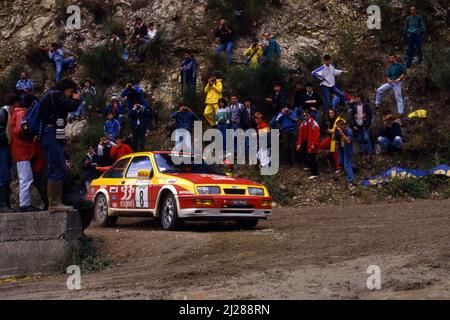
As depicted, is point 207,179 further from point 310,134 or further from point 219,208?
point 310,134

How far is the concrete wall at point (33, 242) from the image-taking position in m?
10.9

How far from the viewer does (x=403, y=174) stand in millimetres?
18312

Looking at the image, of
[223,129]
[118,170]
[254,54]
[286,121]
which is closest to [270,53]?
[254,54]

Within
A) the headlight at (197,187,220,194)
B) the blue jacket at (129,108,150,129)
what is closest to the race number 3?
the headlight at (197,187,220,194)

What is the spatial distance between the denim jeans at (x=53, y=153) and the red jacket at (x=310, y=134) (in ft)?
30.0

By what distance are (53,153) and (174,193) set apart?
283cm

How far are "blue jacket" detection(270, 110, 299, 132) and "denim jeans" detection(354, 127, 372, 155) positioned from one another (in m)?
1.62

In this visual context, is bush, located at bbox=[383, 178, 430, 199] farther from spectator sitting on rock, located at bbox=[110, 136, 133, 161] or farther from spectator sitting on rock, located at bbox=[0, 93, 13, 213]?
spectator sitting on rock, located at bbox=[0, 93, 13, 213]

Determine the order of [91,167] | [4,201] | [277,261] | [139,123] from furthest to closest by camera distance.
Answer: [139,123] → [91,167] → [4,201] → [277,261]

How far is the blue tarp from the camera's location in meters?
18.2

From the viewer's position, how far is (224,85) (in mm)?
23297
